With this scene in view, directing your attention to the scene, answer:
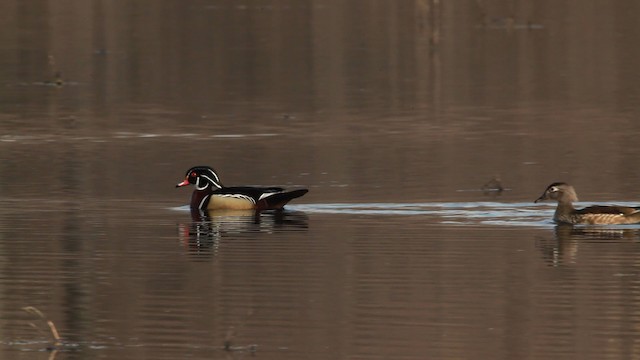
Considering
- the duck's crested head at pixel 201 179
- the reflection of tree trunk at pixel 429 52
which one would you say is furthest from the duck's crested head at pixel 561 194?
the reflection of tree trunk at pixel 429 52

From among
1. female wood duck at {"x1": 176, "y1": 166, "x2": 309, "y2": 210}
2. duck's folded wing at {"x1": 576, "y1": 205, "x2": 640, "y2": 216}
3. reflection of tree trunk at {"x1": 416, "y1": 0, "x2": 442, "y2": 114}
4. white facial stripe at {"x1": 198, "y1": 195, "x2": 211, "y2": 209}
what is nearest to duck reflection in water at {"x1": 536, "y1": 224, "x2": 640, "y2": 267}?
duck's folded wing at {"x1": 576, "y1": 205, "x2": 640, "y2": 216}

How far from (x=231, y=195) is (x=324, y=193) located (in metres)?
1.42

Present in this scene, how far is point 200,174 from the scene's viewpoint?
23.7 metres

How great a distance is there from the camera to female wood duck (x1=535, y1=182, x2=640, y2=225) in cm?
2042

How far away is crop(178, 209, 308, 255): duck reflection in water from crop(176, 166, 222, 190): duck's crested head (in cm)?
62

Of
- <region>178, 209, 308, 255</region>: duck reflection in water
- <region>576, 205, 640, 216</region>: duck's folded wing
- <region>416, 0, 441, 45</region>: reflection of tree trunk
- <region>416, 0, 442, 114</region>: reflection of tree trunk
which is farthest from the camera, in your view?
<region>416, 0, 441, 45</region>: reflection of tree trunk

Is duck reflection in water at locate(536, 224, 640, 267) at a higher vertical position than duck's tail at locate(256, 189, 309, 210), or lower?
lower

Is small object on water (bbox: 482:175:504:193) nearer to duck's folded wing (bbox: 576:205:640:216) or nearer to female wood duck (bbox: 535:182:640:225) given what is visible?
female wood duck (bbox: 535:182:640:225)

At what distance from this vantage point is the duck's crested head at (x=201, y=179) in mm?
23562

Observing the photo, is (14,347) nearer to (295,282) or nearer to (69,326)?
(69,326)

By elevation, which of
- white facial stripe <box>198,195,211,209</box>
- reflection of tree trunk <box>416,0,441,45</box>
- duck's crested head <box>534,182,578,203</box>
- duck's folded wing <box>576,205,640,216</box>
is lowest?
white facial stripe <box>198,195,211,209</box>

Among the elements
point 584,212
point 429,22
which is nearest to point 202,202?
point 584,212

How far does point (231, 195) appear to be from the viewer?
23047mm

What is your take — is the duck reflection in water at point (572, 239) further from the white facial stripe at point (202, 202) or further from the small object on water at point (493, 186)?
the white facial stripe at point (202, 202)
